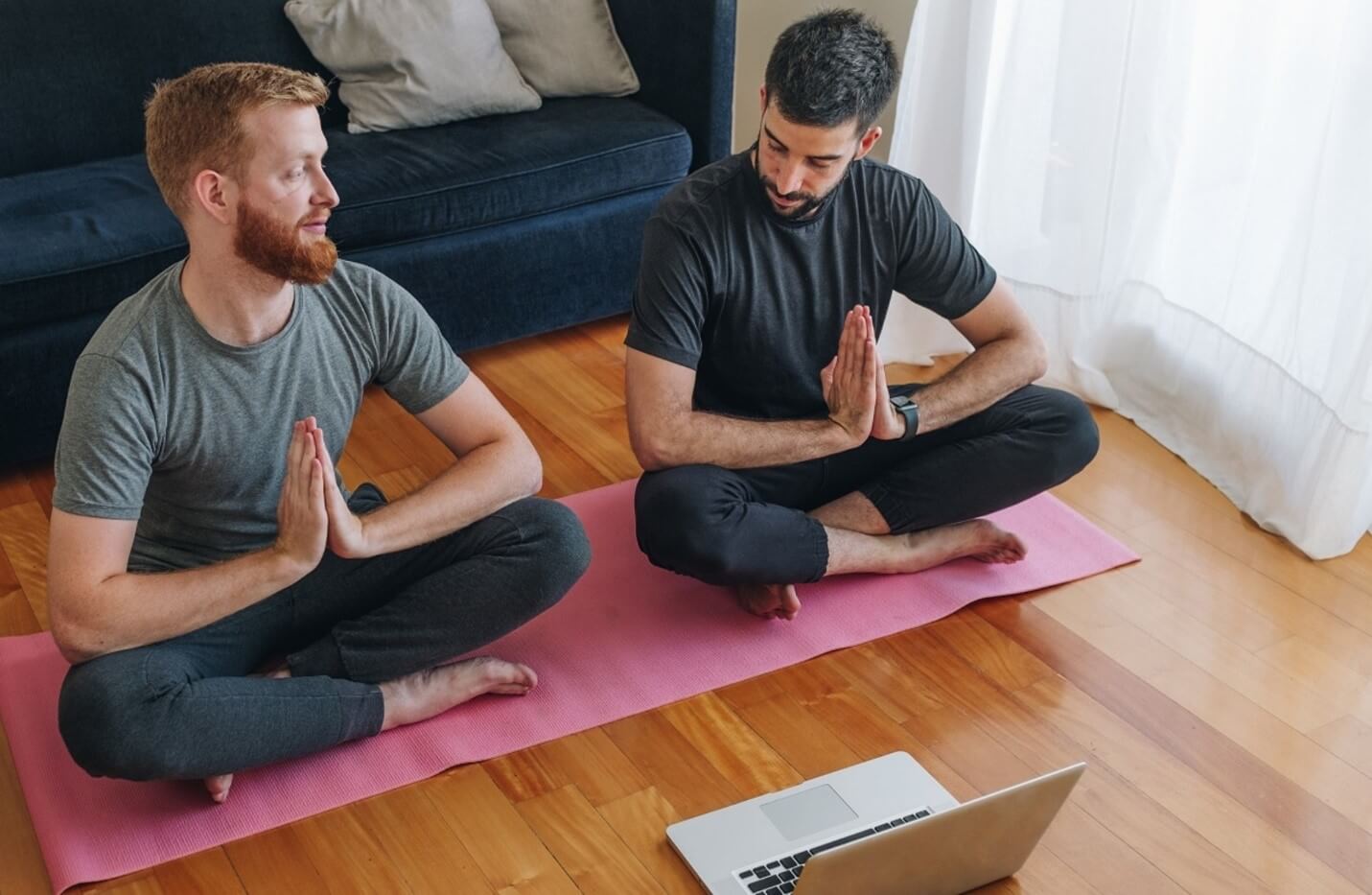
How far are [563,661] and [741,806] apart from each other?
0.44 m

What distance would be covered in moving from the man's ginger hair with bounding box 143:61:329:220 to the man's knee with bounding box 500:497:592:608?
0.64 meters

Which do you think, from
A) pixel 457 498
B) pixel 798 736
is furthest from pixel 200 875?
pixel 798 736

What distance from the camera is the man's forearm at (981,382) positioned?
255 cm

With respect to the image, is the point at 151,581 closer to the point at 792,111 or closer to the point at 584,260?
the point at 792,111

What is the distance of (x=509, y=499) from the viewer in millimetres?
2258

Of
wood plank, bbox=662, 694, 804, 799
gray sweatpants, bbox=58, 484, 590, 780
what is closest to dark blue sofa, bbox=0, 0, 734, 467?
gray sweatpants, bbox=58, 484, 590, 780

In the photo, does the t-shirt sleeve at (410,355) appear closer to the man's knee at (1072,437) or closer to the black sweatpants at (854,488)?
the black sweatpants at (854,488)

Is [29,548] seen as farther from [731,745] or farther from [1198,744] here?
[1198,744]

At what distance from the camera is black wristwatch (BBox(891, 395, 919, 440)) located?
2.51m

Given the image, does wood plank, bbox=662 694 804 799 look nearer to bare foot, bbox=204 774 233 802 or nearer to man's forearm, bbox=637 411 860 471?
man's forearm, bbox=637 411 860 471

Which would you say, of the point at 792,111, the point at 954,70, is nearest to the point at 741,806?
the point at 792,111

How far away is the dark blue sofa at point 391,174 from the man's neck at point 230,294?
924mm

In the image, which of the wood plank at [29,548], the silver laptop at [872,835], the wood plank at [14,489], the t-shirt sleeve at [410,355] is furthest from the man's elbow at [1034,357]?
the wood plank at [14,489]

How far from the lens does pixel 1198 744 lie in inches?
89.2
